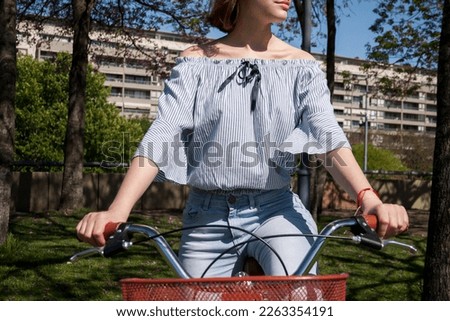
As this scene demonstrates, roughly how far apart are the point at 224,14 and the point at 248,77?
0.99 ft

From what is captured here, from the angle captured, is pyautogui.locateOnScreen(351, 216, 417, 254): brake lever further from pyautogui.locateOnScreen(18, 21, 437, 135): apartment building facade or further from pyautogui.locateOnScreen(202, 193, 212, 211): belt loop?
pyautogui.locateOnScreen(18, 21, 437, 135): apartment building facade

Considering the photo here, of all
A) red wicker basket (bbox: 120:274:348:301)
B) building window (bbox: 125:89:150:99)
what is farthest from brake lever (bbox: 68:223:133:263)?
building window (bbox: 125:89:150:99)

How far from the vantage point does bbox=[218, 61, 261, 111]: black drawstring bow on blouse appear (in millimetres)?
2320

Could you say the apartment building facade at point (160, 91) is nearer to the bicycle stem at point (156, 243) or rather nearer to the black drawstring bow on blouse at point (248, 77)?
the black drawstring bow on blouse at point (248, 77)

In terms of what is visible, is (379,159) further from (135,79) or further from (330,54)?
(135,79)

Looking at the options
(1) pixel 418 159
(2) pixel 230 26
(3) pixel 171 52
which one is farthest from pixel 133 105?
(2) pixel 230 26

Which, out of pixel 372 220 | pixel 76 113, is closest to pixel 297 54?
pixel 372 220

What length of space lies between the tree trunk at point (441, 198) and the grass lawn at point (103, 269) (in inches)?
79.5

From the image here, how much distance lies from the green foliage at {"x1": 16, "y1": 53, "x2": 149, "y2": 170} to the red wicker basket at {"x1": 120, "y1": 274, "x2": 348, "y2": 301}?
39157 millimetres

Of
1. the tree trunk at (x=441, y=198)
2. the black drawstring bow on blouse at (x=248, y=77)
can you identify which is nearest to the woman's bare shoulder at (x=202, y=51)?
the black drawstring bow on blouse at (x=248, y=77)

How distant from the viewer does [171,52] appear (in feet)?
73.2

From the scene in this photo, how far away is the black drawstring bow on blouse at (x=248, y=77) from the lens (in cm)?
232

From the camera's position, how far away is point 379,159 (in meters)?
57.1

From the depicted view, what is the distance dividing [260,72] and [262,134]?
22 centimetres
